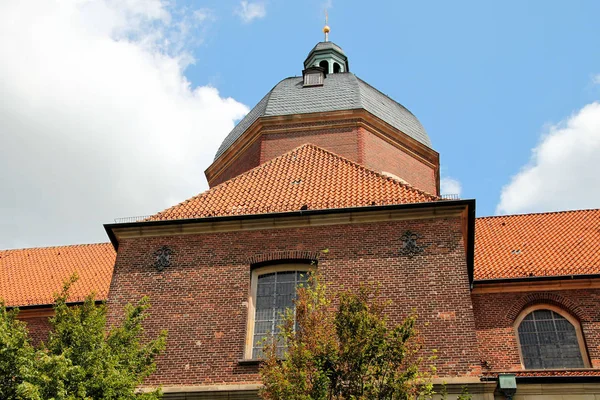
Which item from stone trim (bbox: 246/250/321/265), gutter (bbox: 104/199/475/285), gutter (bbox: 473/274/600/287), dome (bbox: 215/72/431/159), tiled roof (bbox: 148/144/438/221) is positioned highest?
dome (bbox: 215/72/431/159)

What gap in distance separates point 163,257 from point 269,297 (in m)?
2.40

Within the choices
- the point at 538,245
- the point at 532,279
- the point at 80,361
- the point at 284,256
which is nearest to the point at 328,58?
the point at 538,245

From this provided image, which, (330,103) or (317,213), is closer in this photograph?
(317,213)

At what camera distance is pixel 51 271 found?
63.9 ft

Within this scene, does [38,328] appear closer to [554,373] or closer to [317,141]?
[317,141]

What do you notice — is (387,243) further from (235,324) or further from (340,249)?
(235,324)

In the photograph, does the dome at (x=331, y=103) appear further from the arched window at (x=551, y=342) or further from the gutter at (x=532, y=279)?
the arched window at (x=551, y=342)

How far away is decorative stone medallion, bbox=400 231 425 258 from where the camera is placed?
12406mm

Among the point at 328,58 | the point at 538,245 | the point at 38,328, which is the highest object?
the point at 328,58

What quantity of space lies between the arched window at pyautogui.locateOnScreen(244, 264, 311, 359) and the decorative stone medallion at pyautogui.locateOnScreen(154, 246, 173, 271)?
1.80 m

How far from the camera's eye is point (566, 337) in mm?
14484

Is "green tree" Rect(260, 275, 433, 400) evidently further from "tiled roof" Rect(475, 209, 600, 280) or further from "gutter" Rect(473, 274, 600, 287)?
"tiled roof" Rect(475, 209, 600, 280)

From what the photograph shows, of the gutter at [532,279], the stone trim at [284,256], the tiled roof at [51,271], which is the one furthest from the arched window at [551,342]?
the tiled roof at [51,271]

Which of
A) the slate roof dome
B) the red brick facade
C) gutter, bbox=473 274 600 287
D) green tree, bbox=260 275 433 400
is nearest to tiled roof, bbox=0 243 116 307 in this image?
the red brick facade
